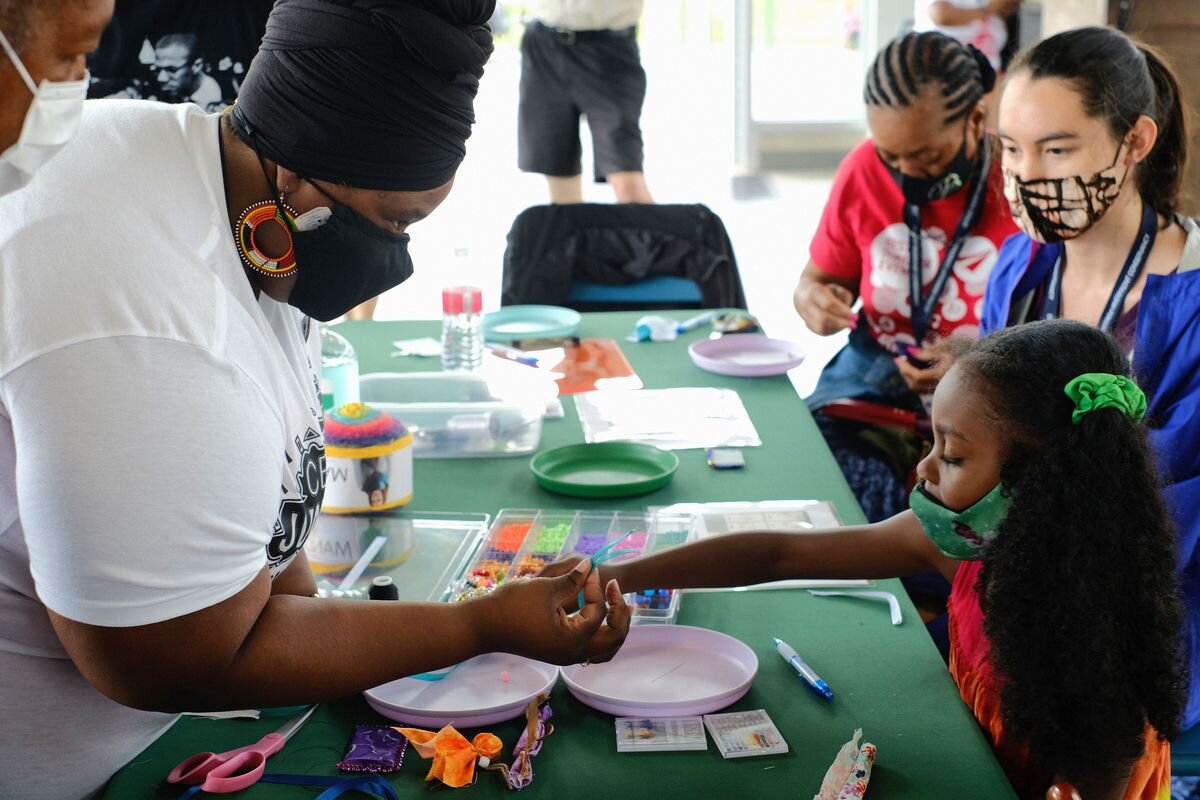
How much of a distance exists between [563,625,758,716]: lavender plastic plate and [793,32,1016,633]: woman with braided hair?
3.47 feet

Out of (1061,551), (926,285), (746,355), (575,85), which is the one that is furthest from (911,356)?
(575,85)

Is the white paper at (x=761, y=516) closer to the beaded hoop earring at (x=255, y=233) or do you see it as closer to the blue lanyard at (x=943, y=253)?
the beaded hoop earring at (x=255, y=233)

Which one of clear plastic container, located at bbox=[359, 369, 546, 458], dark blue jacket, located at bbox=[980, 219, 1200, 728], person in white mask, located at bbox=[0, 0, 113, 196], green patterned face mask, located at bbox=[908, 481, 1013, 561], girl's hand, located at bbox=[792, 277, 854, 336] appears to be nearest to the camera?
person in white mask, located at bbox=[0, 0, 113, 196]

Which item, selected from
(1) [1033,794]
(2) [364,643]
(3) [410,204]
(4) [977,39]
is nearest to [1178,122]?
(1) [1033,794]

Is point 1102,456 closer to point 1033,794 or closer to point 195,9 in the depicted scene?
point 1033,794

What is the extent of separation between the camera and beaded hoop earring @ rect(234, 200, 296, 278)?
1.14 m

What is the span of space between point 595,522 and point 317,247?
27.4 inches

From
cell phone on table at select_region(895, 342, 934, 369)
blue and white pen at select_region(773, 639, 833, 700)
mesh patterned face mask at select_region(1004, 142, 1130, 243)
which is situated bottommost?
cell phone on table at select_region(895, 342, 934, 369)

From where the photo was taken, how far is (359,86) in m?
1.11

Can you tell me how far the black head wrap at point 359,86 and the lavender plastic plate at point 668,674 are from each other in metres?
0.59

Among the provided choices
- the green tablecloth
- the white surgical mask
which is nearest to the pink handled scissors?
the green tablecloth

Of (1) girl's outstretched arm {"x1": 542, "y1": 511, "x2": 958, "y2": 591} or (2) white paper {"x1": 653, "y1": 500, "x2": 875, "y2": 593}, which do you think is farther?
(2) white paper {"x1": 653, "y1": 500, "x2": 875, "y2": 593}

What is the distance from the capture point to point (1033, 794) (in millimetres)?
1438

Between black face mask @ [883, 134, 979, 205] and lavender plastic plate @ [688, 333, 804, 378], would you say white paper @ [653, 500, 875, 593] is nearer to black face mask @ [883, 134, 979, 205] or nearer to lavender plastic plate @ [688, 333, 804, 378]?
lavender plastic plate @ [688, 333, 804, 378]
